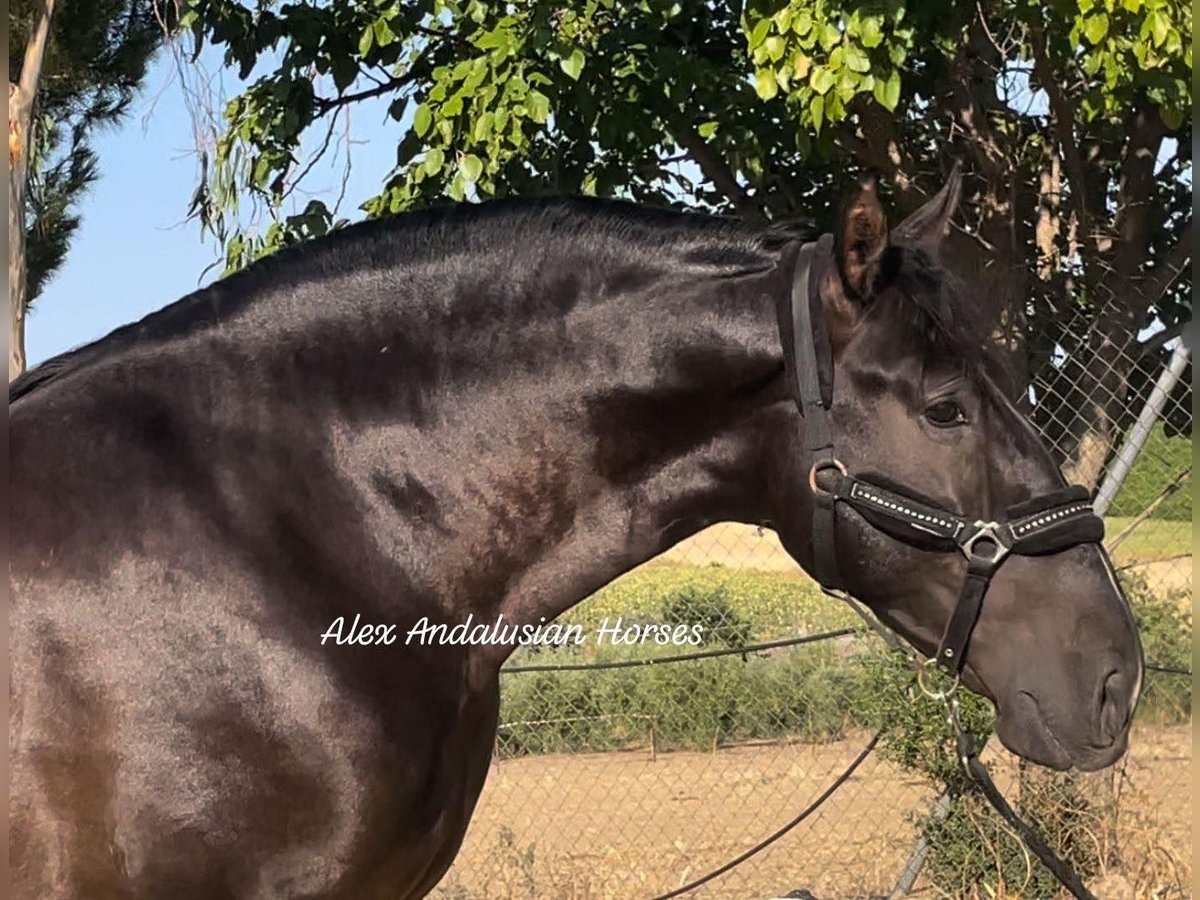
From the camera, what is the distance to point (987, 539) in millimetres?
2014

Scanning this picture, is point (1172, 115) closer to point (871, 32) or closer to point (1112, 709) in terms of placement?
point (871, 32)

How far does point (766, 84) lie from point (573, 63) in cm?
67

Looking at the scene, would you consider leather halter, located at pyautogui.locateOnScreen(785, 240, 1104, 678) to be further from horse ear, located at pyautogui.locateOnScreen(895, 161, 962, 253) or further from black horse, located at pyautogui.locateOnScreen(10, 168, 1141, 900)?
horse ear, located at pyautogui.locateOnScreen(895, 161, 962, 253)

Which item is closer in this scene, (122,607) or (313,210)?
(122,607)

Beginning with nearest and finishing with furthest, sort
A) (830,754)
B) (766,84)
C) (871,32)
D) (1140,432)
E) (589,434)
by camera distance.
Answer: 1. (589,434)
2. (871,32)
3. (766,84)
4. (1140,432)
5. (830,754)

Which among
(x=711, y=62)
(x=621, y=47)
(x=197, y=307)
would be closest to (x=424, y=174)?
(x=621, y=47)

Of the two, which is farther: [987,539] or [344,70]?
[344,70]

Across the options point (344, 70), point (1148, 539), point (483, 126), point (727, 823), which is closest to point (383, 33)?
point (344, 70)

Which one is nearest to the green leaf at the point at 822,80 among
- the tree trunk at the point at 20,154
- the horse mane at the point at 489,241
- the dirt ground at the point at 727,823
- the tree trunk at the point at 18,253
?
the horse mane at the point at 489,241

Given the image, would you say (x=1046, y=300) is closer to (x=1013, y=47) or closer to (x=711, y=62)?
(x=1013, y=47)

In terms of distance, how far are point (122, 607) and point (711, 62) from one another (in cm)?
342

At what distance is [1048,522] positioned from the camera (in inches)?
79.2

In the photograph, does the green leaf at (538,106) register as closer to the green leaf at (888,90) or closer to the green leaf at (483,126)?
the green leaf at (483,126)

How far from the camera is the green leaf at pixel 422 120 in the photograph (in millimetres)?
4203
